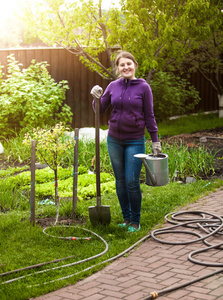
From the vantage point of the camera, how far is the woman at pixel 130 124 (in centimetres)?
505

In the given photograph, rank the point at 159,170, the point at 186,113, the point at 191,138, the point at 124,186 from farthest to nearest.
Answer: the point at 186,113 < the point at 191,138 < the point at 124,186 < the point at 159,170

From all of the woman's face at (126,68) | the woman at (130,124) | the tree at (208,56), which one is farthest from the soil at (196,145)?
the tree at (208,56)

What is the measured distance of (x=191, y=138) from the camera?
11.1m

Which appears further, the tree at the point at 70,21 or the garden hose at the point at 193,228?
the tree at the point at 70,21

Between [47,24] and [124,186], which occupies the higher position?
[47,24]

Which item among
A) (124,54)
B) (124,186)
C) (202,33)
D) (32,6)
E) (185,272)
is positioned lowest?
(185,272)

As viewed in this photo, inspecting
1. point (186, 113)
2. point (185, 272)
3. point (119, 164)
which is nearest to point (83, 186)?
point (119, 164)

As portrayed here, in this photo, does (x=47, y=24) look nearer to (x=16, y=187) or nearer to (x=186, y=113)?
(x=16, y=187)

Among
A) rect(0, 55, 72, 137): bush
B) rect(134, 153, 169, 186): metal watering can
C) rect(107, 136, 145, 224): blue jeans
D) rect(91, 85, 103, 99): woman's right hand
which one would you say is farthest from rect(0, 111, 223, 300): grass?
rect(0, 55, 72, 137): bush

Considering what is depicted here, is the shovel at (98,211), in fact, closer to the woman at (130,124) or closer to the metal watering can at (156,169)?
the woman at (130,124)

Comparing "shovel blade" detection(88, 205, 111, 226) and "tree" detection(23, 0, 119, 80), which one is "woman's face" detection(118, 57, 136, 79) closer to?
"shovel blade" detection(88, 205, 111, 226)

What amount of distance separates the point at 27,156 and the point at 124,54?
449 centimetres

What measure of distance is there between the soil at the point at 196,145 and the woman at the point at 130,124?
0.77 meters

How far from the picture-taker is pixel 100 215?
5.26m
